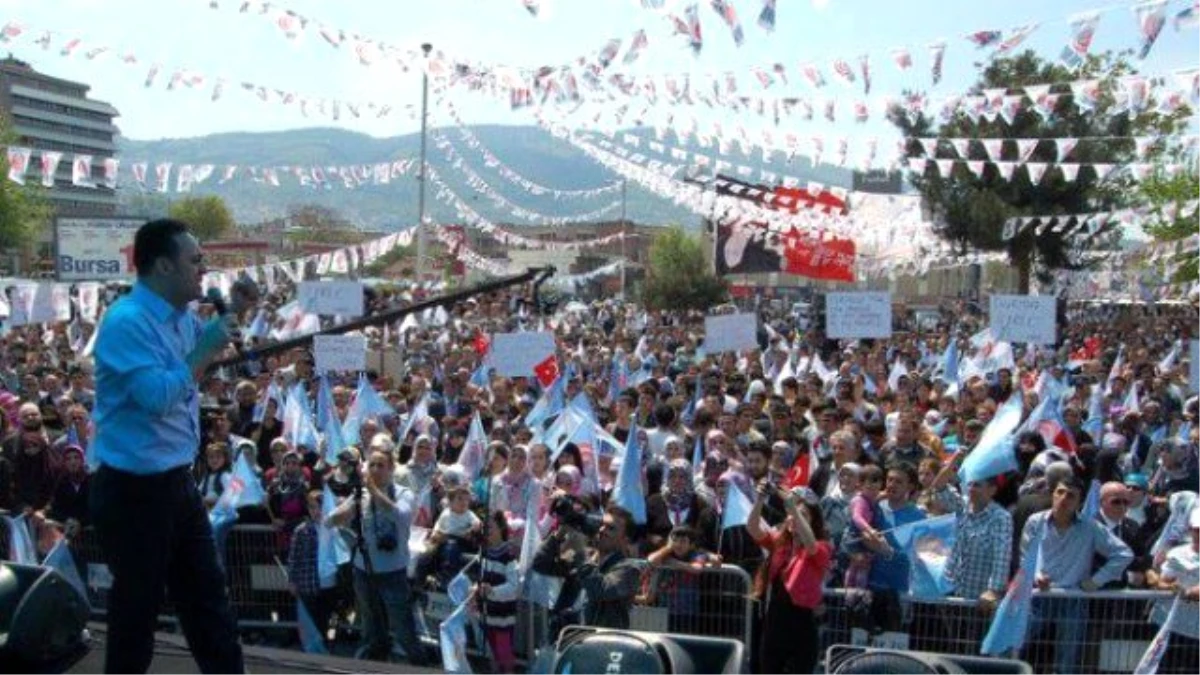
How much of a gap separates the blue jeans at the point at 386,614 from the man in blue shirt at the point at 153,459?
4.07 metres

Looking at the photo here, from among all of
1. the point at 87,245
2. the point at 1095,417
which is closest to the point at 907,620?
the point at 1095,417

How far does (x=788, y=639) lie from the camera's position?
22.8ft

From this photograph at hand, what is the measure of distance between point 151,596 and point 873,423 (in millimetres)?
8157

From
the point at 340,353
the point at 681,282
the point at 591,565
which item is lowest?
the point at 591,565

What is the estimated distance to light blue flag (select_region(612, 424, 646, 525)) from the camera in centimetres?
832

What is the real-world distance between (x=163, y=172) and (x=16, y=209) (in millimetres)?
43842

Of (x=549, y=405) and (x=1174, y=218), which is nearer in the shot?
(x=549, y=405)

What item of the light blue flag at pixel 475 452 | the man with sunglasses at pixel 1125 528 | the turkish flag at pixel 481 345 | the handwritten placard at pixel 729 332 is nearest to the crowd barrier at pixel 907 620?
the man with sunglasses at pixel 1125 528

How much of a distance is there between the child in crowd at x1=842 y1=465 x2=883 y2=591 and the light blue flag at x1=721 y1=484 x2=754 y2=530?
64 centimetres

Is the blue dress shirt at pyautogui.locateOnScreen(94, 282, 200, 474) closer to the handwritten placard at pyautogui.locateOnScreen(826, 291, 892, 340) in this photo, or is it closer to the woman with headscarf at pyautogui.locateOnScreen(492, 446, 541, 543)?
the woman with headscarf at pyautogui.locateOnScreen(492, 446, 541, 543)

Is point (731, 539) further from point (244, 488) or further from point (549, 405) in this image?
point (549, 405)

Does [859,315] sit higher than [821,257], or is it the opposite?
[821,257]

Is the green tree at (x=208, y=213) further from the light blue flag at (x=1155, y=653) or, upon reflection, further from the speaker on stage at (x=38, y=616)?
the speaker on stage at (x=38, y=616)

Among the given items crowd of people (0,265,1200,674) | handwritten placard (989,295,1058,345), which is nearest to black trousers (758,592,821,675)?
crowd of people (0,265,1200,674)
